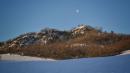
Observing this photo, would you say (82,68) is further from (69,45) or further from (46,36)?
(46,36)

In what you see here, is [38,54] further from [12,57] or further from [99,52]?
[99,52]

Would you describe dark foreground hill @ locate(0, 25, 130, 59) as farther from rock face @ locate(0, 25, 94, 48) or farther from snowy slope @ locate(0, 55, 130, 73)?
snowy slope @ locate(0, 55, 130, 73)

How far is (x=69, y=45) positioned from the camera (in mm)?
40594

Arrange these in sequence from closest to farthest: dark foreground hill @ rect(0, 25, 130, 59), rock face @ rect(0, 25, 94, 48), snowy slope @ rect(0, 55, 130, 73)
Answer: snowy slope @ rect(0, 55, 130, 73), dark foreground hill @ rect(0, 25, 130, 59), rock face @ rect(0, 25, 94, 48)

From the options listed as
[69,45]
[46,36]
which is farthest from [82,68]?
[46,36]

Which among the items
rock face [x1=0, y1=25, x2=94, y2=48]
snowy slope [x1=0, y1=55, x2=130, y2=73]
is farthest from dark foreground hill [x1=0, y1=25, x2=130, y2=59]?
snowy slope [x1=0, y1=55, x2=130, y2=73]

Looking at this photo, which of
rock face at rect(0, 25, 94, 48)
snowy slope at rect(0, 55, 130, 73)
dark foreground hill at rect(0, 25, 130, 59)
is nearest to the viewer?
snowy slope at rect(0, 55, 130, 73)

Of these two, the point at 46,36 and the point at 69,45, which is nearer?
the point at 69,45

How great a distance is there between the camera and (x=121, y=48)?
1341 inches

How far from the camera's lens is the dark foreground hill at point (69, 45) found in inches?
1331

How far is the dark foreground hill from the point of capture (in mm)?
33812

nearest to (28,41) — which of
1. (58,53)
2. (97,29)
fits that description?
(97,29)

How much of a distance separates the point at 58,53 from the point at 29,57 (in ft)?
16.0

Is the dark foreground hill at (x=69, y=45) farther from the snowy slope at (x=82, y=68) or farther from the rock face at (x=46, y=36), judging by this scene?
the snowy slope at (x=82, y=68)
